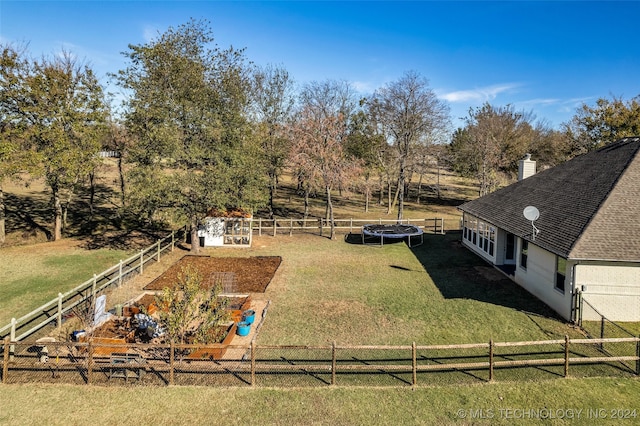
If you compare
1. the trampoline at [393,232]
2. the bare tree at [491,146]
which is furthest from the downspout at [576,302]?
the bare tree at [491,146]

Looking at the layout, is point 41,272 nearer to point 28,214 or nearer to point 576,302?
point 28,214

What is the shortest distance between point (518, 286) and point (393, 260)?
21.3ft

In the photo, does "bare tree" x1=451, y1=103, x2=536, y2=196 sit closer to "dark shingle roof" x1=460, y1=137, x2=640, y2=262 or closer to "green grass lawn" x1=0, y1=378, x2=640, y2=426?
"dark shingle roof" x1=460, y1=137, x2=640, y2=262

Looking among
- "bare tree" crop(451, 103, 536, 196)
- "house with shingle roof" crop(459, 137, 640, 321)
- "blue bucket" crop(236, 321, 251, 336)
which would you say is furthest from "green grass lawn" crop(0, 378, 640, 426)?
"bare tree" crop(451, 103, 536, 196)

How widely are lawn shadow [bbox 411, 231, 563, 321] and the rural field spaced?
81 millimetres

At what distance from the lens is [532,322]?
12289 millimetres

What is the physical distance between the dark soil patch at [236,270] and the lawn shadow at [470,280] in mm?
7872

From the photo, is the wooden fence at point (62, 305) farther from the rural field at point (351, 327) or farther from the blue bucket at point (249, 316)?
the blue bucket at point (249, 316)

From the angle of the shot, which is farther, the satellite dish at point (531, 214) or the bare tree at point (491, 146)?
the bare tree at point (491, 146)

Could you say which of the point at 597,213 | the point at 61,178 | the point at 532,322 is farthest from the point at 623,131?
the point at 61,178

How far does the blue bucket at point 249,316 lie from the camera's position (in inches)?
470

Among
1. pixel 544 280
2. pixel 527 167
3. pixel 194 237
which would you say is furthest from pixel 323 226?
pixel 544 280

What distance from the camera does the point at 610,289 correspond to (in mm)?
12227

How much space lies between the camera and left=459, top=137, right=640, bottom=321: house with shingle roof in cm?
1220
